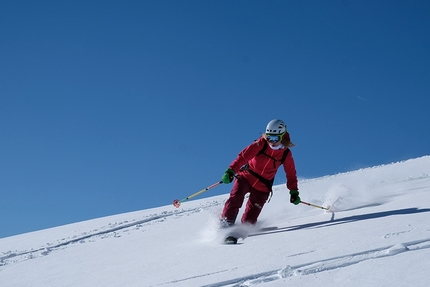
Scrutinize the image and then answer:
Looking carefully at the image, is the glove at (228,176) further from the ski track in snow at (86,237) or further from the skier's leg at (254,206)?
the ski track in snow at (86,237)

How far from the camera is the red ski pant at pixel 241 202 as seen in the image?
20.8 ft

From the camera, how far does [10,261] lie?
7.21 m

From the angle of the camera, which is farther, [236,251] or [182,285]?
[236,251]

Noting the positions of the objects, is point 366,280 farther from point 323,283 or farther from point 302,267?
point 302,267

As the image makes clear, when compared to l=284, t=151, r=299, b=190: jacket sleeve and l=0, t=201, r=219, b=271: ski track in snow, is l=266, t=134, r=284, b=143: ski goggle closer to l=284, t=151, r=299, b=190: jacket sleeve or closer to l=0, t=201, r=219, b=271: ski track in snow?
l=284, t=151, r=299, b=190: jacket sleeve

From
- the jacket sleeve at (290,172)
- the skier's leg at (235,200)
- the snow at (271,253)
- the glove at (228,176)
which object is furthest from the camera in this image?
the jacket sleeve at (290,172)

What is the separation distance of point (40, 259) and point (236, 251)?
4053mm

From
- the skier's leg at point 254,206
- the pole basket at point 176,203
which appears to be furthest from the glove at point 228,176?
the pole basket at point 176,203

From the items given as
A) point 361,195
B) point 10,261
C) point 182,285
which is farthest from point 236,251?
point 10,261

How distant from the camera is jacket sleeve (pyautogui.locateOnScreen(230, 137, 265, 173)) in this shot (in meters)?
6.61

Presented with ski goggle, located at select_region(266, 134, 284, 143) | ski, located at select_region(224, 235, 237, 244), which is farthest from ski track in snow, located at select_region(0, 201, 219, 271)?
ski goggle, located at select_region(266, 134, 284, 143)

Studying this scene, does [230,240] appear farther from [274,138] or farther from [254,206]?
[274,138]

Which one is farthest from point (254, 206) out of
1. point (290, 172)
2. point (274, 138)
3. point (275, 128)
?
point (275, 128)

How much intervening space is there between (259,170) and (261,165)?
0.34 feet
